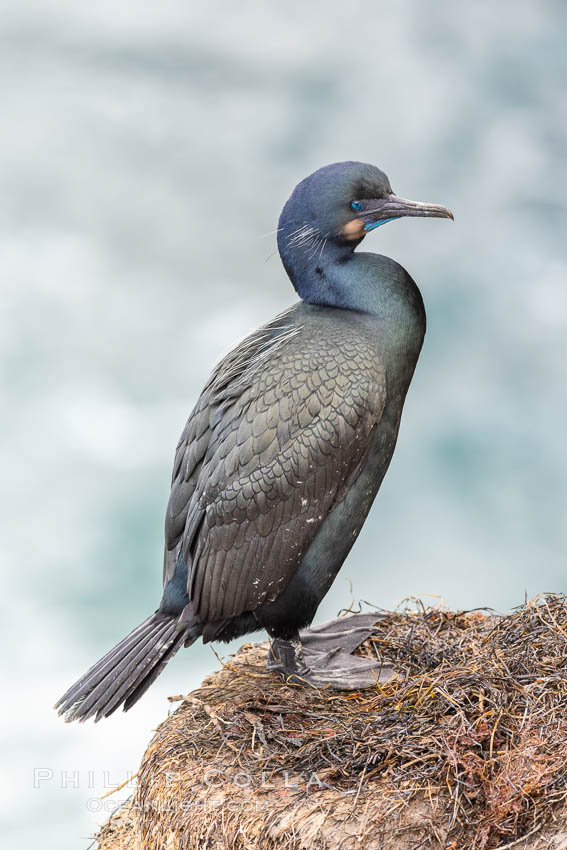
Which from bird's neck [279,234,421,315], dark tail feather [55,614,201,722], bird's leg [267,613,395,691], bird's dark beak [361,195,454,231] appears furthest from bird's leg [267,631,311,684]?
bird's dark beak [361,195,454,231]

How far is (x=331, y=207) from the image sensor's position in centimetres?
407

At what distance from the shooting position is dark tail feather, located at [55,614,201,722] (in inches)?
161

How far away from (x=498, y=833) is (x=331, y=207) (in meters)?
2.31

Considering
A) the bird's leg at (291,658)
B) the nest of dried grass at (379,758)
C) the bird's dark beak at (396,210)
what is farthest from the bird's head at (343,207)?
the nest of dried grass at (379,758)

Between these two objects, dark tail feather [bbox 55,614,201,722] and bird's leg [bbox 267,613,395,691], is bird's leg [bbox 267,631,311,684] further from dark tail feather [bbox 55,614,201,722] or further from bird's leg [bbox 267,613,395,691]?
dark tail feather [bbox 55,614,201,722]

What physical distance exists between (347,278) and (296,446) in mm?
715

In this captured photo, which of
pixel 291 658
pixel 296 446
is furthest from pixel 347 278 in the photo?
pixel 291 658

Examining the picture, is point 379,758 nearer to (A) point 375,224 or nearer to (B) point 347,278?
(B) point 347,278

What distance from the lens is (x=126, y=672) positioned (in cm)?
409

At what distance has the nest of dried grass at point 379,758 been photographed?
3.48m

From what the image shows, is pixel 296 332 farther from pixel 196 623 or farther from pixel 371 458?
pixel 196 623

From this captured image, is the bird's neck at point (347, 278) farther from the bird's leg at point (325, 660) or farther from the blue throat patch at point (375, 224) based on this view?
the bird's leg at point (325, 660)

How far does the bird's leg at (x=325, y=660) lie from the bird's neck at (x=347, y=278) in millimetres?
1356

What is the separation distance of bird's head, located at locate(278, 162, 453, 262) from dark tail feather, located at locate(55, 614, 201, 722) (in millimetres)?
1601
